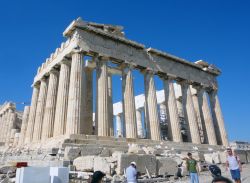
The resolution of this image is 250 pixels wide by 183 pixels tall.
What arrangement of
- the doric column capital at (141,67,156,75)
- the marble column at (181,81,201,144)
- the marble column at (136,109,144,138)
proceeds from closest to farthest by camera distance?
the doric column capital at (141,67,156,75) → the marble column at (181,81,201,144) → the marble column at (136,109,144,138)

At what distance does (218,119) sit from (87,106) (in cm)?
1676

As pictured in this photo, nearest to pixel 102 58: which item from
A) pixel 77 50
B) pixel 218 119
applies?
pixel 77 50

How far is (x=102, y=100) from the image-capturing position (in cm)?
2253

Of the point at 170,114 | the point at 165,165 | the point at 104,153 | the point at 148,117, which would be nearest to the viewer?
the point at 165,165

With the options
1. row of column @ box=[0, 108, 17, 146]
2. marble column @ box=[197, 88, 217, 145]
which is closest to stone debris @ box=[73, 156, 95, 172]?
marble column @ box=[197, 88, 217, 145]

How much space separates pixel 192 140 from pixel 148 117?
6381 mm

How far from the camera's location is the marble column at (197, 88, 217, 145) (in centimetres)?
3058

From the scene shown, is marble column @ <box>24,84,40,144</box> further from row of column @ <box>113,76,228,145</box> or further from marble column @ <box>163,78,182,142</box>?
marble column @ <box>163,78,182,142</box>

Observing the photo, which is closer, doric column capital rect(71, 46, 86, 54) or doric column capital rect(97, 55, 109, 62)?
doric column capital rect(71, 46, 86, 54)

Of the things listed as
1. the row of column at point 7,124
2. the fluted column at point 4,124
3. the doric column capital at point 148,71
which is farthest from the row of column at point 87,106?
the fluted column at point 4,124

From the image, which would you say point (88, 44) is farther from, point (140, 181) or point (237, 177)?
point (237, 177)

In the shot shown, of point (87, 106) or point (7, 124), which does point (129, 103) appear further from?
point (7, 124)

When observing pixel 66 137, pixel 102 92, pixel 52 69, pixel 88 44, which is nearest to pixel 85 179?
pixel 66 137

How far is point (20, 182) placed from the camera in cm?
734
